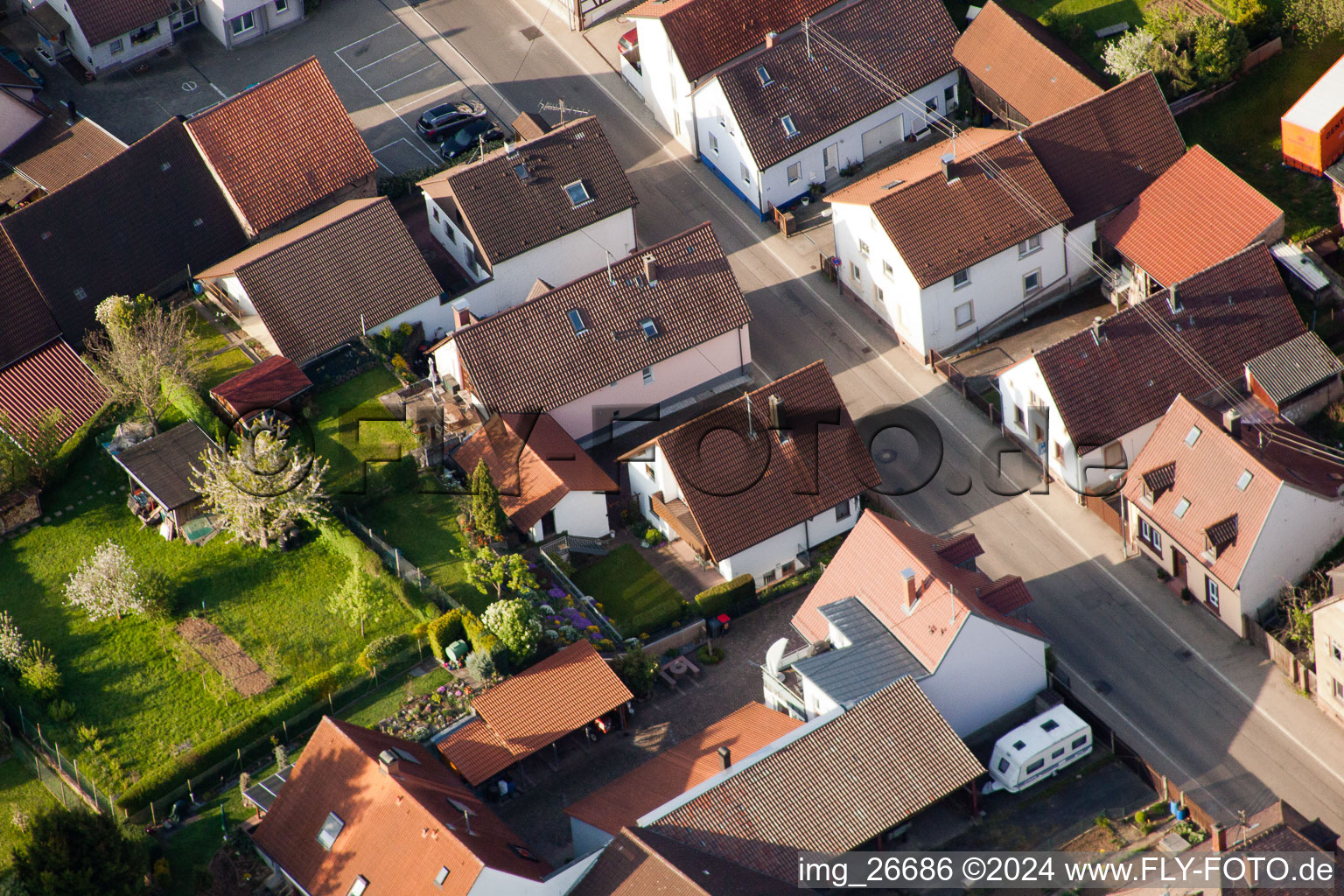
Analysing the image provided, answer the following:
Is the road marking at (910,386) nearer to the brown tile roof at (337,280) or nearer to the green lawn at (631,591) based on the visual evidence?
the green lawn at (631,591)

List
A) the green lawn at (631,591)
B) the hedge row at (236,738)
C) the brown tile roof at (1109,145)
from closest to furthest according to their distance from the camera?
the hedge row at (236,738) → the green lawn at (631,591) → the brown tile roof at (1109,145)

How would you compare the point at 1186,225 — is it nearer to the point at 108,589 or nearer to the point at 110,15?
the point at 108,589

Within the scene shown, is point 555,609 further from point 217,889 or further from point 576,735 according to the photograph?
point 217,889

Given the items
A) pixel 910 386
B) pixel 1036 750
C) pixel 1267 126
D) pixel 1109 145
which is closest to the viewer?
pixel 1036 750

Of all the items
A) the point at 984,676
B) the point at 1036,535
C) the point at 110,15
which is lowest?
the point at 1036,535

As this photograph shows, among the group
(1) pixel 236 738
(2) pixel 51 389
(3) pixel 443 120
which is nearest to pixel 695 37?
(3) pixel 443 120

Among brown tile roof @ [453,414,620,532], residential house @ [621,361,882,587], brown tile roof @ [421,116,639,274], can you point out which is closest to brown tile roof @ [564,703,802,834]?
residential house @ [621,361,882,587]

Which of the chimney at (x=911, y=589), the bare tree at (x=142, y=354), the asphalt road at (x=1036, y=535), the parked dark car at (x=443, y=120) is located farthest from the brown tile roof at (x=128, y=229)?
the chimney at (x=911, y=589)
